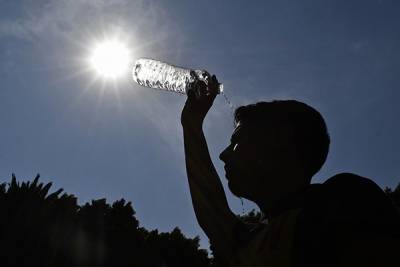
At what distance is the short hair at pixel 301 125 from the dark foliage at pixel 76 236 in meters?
15.4

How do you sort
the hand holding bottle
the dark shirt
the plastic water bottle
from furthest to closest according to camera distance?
1. the plastic water bottle
2. the hand holding bottle
3. the dark shirt

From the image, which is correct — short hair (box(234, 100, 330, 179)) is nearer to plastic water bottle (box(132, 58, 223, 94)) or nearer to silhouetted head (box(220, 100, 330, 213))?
silhouetted head (box(220, 100, 330, 213))

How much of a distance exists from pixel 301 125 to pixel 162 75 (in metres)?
3.72

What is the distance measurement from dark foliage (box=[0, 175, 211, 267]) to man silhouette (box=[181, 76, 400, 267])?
15.0 m

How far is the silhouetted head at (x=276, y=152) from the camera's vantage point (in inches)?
83.0

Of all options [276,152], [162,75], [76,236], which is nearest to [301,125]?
[276,152]

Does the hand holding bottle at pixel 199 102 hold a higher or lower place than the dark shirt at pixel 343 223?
higher

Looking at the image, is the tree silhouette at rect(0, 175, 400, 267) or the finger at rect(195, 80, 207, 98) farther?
the tree silhouette at rect(0, 175, 400, 267)

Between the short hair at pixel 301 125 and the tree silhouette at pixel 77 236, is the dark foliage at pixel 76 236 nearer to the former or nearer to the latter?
the tree silhouette at pixel 77 236

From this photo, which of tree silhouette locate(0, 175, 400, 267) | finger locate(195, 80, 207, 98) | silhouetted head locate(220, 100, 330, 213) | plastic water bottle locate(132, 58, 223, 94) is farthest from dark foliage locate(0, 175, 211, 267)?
silhouetted head locate(220, 100, 330, 213)

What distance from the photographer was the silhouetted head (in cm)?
211

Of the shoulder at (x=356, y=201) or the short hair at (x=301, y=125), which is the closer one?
the shoulder at (x=356, y=201)

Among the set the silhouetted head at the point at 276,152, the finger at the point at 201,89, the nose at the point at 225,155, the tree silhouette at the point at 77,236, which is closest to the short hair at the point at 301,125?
the silhouetted head at the point at 276,152

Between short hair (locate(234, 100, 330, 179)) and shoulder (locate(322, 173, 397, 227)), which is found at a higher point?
short hair (locate(234, 100, 330, 179))
